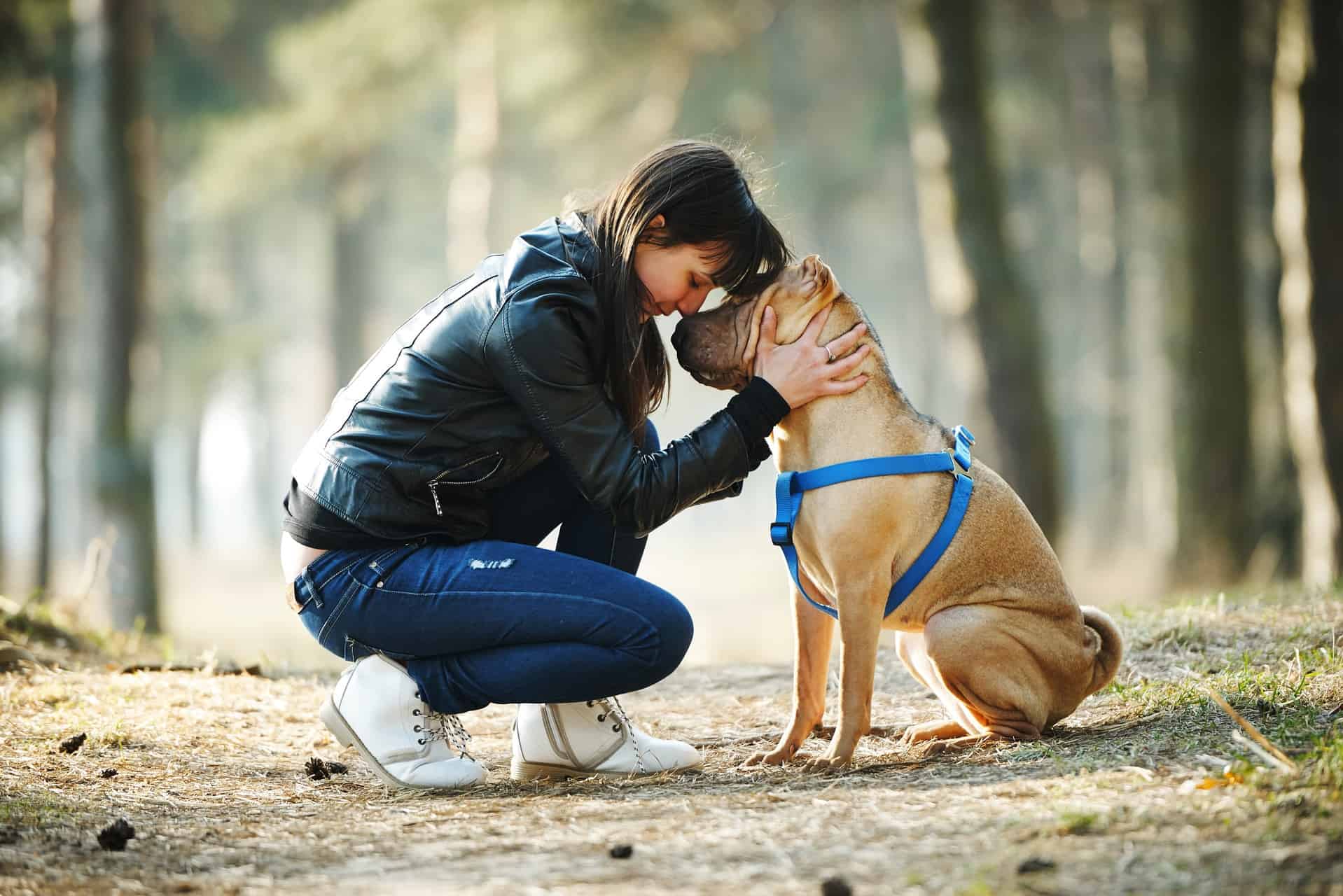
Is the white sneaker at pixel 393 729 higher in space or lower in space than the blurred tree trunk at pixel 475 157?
lower

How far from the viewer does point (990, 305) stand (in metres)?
9.85

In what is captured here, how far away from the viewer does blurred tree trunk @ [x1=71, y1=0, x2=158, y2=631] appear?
9898 millimetres

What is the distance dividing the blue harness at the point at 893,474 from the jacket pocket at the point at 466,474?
3.11 feet

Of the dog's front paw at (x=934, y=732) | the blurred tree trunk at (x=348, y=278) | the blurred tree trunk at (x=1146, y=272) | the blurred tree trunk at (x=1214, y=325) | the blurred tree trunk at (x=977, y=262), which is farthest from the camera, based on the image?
the blurred tree trunk at (x=348, y=278)

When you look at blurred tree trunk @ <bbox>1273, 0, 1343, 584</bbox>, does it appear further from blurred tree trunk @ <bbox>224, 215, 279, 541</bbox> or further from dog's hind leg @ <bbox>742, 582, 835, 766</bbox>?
blurred tree trunk @ <bbox>224, 215, 279, 541</bbox>

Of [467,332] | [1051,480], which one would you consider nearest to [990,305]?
[1051,480]

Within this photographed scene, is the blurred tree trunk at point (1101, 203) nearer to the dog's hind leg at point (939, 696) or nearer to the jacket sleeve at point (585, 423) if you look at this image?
the dog's hind leg at point (939, 696)

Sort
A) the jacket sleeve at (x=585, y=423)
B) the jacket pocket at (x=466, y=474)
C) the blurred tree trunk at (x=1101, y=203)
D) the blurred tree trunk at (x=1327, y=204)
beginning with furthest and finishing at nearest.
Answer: the blurred tree trunk at (x=1101, y=203), the blurred tree trunk at (x=1327, y=204), the jacket pocket at (x=466, y=474), the jacket sleeve at (x=585, y=423)

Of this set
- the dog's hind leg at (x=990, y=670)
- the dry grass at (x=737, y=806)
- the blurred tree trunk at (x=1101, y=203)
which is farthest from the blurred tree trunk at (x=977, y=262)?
the blurred tree trunk at (x=1101, y=203)

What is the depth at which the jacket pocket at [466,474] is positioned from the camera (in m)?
3.79

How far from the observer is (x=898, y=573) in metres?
4.05

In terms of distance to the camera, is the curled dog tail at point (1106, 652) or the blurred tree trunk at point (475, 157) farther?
the blurred tree trunk at point (475, 157)

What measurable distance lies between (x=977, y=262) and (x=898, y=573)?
252 inches

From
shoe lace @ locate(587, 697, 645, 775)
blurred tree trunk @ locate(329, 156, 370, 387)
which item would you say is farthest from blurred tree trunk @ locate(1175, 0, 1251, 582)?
blurred tree trunk @ locate(329, 156, 370, 387)
